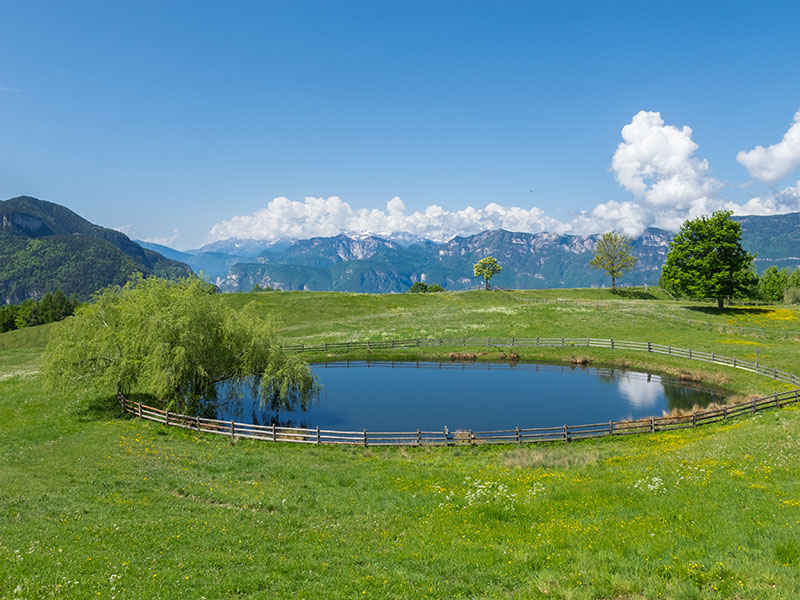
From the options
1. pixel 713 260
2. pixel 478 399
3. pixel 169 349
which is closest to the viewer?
pixel 169 349

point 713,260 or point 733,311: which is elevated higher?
point 713,260

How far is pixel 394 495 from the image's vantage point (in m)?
21.3

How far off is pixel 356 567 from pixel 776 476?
61.7 ft

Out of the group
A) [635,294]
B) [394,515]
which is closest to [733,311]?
[635,294]

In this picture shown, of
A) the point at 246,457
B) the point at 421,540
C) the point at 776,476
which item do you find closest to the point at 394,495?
the point at 421,540

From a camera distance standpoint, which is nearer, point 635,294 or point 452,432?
point 452,432

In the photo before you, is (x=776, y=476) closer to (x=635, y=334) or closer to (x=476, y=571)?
(x=476, y=571)

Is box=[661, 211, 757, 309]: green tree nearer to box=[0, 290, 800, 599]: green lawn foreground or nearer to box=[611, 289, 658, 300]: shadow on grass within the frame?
box=[611, 289, 658, 300]: shadow on grass

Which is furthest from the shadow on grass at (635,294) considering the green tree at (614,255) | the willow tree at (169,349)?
the willow tree at (169,349)

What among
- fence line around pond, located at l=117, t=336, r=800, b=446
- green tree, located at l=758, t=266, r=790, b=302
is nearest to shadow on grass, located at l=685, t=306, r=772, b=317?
fence line around pond, located at l=117, t=336, r=800, b=446

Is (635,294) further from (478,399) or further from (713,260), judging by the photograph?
(478,399)

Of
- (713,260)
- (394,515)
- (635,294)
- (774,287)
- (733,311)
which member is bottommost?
(394,515)

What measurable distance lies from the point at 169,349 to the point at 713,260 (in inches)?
3443

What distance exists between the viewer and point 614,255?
12388cm
